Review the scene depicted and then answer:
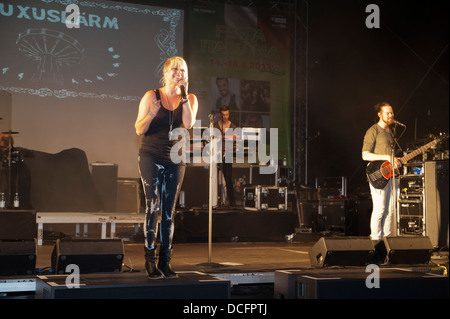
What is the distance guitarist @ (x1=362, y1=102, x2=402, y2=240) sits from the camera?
18.5 ft

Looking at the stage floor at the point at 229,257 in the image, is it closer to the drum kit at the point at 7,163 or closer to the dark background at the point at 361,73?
the drum kit at the point at 7,163

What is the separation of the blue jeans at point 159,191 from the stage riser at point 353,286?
3.46ft

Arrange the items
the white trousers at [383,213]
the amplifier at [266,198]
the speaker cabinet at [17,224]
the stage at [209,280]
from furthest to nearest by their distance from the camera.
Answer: the amplifier at [266,198]
the speaker cabinet at [17,224]
the white trousers at [383,213]
the stage at [209,280]

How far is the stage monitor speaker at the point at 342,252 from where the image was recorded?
16.0ft

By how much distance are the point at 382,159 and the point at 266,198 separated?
3.05m

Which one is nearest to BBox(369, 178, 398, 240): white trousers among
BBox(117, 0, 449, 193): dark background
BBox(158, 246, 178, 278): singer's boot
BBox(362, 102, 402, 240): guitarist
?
BBox(362, 102, 402, 240): guitarist

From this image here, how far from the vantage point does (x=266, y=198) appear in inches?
339

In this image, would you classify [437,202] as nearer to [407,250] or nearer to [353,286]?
[407,250]

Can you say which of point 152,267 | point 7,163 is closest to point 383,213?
point 152,267

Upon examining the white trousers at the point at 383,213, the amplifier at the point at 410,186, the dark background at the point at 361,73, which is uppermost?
the dark background at the point at 361,73

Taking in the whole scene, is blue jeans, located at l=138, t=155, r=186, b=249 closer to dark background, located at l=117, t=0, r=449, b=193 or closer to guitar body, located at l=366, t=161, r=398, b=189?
guitar body, located at l=366, t=161, r=398, b=189

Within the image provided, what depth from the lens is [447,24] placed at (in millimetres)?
8531

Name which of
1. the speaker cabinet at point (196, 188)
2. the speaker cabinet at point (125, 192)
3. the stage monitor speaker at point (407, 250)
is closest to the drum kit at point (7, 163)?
the speaker cabinet at point (125, 192)

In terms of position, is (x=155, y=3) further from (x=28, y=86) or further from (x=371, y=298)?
(x=371, y=298)
